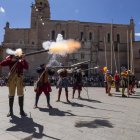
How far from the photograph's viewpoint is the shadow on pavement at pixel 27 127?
233 inches

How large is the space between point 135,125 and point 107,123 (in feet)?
2.37

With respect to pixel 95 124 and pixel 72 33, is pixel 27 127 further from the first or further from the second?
pixel 72 33

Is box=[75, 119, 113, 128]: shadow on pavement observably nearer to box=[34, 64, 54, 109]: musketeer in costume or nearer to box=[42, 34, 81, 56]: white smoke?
box=[42, 34, 81, 56]: white smoke

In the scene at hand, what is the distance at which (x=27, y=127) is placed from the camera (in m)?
6.56

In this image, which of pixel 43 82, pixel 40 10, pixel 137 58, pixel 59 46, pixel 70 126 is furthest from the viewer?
pixel 40 10

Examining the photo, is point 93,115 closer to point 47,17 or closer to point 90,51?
point 90,51

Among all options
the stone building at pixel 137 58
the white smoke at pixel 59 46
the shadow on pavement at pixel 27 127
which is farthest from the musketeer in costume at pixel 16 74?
the stone building at pixel 137 58

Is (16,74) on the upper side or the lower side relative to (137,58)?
lower

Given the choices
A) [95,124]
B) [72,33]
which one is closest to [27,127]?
[95,124]

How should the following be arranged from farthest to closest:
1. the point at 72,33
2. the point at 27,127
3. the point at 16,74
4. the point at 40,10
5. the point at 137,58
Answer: the point at 40,10 → the point at 72,33 → the point at 137,58 → the point at 16,74 → the point at 27,127

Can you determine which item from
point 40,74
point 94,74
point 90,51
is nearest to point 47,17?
point 90,51

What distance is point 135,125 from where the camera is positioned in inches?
272

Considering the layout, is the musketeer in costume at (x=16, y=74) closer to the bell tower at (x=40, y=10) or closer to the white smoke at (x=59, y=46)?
the white smoke at (x=59, y=46)

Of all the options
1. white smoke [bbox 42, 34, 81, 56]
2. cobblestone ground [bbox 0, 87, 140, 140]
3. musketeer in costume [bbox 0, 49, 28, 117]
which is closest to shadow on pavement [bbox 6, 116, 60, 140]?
cobblestone ground [bbox 0, 87, 140, 140]
